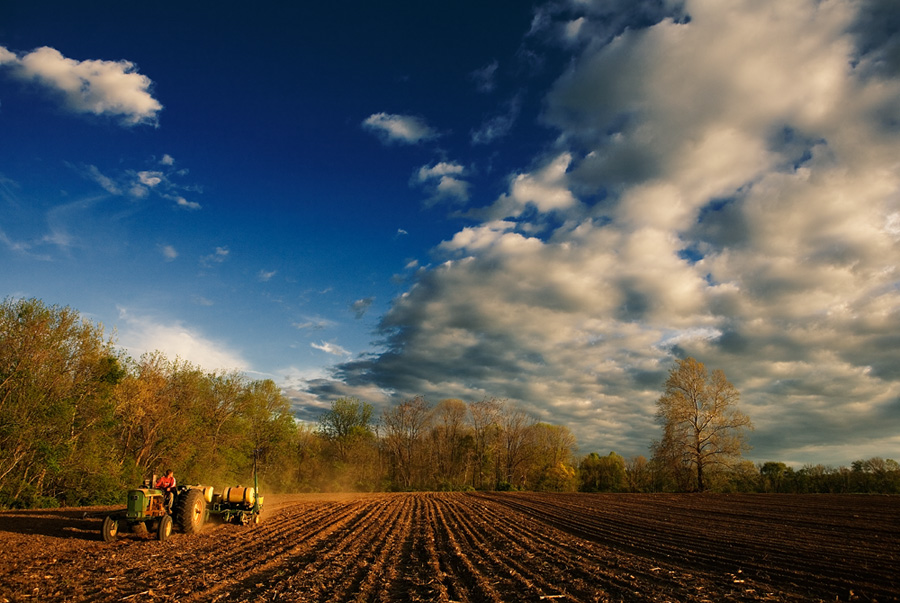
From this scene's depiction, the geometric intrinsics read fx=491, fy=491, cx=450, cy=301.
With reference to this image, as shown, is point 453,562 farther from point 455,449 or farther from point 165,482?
point 455,449

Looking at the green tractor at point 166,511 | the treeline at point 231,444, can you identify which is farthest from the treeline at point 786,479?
the green tractor at point 166,511

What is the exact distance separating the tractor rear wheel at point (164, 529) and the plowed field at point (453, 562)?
0.25 meters

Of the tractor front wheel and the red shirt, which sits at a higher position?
the red shirt

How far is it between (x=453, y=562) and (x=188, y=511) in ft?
32.3

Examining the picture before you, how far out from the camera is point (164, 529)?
16297 millimetres

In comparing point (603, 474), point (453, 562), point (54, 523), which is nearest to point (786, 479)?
point (603, 474)

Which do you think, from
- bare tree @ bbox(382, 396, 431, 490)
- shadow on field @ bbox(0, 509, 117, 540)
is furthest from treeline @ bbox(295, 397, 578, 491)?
shadow on field @ bbox(0, 509, 117, 540)

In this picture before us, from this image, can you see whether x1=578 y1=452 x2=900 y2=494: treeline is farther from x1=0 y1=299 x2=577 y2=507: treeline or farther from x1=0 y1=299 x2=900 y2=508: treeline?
x1=0 y1=299 x2=577 y2=507: treeline

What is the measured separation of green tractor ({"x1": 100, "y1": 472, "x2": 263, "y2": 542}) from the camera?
15.5 metres

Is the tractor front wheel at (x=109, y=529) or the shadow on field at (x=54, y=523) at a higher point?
the tractor front wheel at (x=109, y=529)

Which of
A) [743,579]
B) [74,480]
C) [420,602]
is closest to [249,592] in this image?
[420,602]

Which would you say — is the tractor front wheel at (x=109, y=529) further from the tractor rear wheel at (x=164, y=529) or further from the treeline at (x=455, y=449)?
the treeline at (x=455, y=449)

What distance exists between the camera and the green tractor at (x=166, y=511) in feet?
50.7

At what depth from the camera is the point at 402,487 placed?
74938 mm
